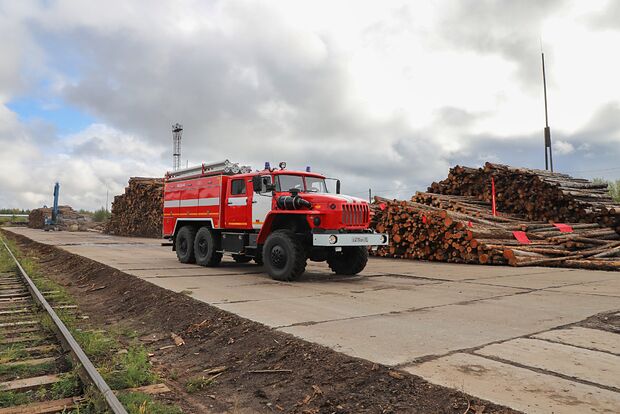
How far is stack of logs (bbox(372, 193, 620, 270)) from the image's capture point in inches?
493

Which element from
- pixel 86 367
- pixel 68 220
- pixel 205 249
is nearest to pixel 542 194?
pixel 205 249

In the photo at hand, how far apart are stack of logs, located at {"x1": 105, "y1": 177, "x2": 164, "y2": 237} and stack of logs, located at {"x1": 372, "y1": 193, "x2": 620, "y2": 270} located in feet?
62.9

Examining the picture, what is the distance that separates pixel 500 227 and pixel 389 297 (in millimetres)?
8012

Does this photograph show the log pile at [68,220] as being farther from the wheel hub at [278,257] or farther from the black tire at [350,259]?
the wheel hub at [278,257]

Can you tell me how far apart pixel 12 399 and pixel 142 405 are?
1.17 m

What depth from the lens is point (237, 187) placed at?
10.8 metres

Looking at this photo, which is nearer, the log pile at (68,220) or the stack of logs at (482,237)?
the stack of logs at (482,237)

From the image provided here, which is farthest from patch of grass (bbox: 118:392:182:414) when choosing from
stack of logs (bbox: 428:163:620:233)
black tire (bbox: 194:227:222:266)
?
stack of logs (bbox: 428:163:620:233)

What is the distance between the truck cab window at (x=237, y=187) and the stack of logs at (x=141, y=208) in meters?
20.8

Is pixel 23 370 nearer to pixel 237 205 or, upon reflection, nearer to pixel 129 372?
pixel 129 372

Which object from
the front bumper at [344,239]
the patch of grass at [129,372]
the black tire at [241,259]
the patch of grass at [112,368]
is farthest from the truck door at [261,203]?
the patch of grass at [129,372]

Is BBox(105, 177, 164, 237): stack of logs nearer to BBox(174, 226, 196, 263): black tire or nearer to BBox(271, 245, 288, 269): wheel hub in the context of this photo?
BBox(174, 226, 196, 263): black tire

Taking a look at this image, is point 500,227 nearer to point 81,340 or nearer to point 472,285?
point 472,285

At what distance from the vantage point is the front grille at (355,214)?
9082mm
